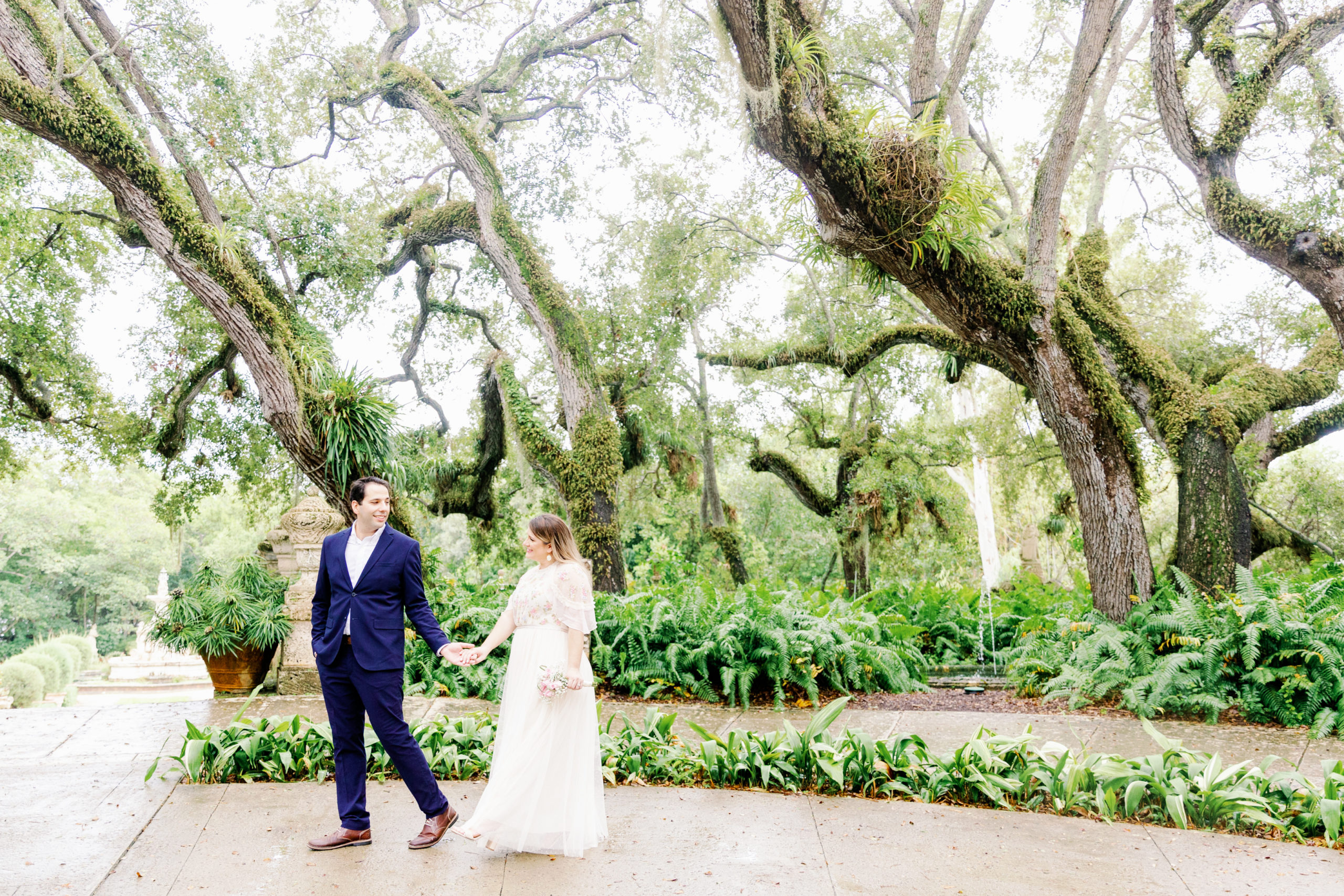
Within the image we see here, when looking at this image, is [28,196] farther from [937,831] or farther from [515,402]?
[937,831]

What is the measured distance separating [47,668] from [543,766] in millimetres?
30537

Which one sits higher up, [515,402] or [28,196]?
[28,196]

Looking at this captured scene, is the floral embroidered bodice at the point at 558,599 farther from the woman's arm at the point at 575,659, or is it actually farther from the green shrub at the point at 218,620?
the green shrub at the point at 218,620

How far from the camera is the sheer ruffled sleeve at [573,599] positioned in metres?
3.91

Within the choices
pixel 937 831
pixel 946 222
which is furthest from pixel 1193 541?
pixel 937 831

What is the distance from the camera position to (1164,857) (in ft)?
12.3

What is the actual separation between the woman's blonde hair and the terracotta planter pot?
4.65 meters

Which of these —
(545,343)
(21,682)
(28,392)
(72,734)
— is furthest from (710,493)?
(21,682)

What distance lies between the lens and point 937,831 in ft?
13.3

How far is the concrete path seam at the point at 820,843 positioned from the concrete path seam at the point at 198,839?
2626mm

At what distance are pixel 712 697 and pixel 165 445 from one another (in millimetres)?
10204

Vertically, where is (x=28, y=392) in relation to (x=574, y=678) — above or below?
above

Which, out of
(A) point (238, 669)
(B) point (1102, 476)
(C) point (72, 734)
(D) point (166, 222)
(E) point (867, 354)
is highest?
(D) point (166, 222)

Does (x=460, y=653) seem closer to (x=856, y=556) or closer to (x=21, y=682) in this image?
(x=856, y=556)
